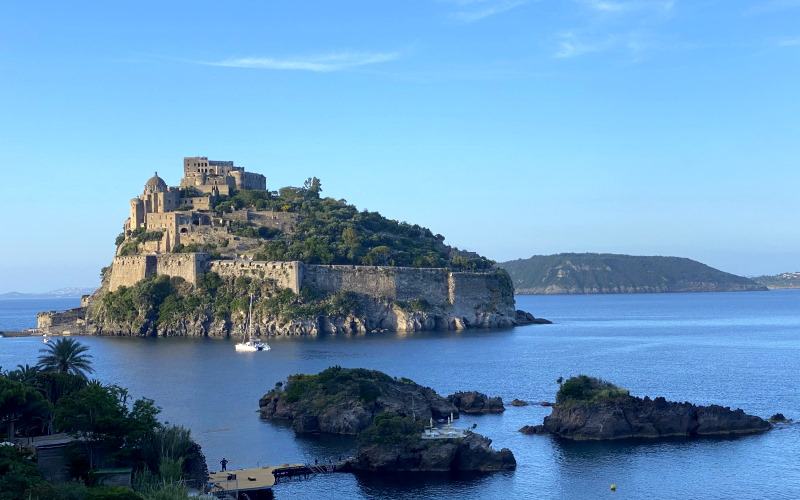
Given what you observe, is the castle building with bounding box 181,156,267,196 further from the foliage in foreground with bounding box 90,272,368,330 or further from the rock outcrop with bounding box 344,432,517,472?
the rock outcrop with bounding box 344,432,517,472

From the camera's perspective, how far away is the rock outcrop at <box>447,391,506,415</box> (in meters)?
44.8

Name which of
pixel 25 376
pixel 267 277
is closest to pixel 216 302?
pixel 267 277

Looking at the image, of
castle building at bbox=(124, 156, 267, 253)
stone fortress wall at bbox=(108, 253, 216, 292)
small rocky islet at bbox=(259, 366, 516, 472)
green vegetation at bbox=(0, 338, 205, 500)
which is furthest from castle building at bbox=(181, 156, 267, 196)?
green vegetation at bbox=(0, 338, 205, 500)

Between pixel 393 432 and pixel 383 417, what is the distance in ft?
4.42

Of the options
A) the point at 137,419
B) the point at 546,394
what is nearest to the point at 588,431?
the point at 546,394

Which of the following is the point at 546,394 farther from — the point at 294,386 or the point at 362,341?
the point at 362,341

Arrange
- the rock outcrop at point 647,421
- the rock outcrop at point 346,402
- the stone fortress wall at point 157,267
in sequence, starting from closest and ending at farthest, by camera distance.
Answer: the rock outcrop at point 647,421 → the rock outcrop at point 346,402 → the stone fortress wall at point 157,267

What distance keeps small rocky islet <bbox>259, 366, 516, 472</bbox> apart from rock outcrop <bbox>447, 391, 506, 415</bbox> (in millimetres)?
46

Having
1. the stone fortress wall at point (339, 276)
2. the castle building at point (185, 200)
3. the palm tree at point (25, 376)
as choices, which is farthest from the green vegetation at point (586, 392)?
the castle building at point (185, 200)

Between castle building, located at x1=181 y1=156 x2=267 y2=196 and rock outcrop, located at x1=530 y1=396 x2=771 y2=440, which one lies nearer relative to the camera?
rock outcrop, located at x1=530 y1=396 x2=771 y2=440

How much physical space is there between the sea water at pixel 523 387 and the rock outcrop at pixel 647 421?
0.88 m

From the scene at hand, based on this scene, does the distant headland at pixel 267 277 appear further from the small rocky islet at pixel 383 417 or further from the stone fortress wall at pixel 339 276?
the small rocky islet at pixel 383 417

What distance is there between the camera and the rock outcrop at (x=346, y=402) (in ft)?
136

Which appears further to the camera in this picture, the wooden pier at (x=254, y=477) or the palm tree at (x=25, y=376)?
the palm tree at (x=25, y=376)
